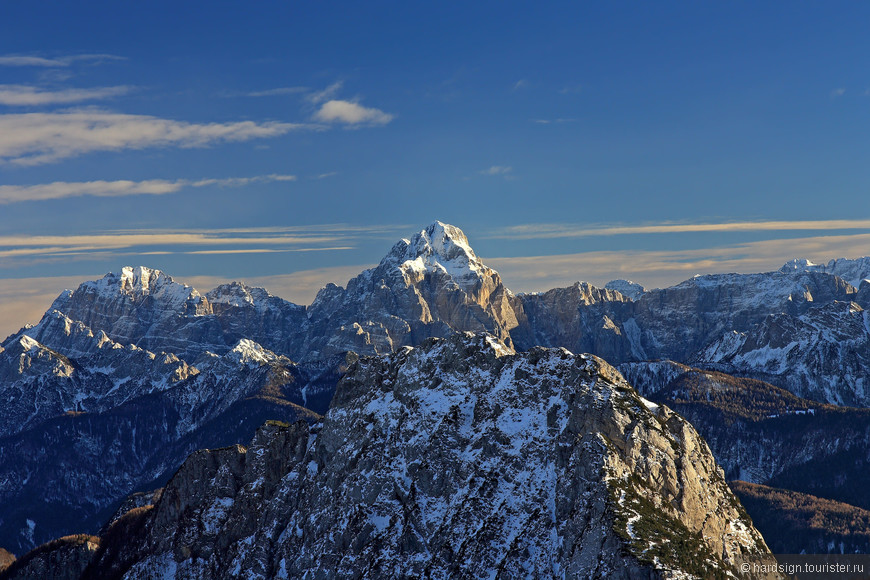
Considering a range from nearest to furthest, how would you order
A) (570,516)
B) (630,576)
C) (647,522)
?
(630,576) < (647,522) < (570,516)

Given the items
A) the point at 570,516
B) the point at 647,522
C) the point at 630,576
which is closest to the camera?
the point at 630,576

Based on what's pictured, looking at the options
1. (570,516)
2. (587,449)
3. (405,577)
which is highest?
(587,449)

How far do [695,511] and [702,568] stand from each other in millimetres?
25420

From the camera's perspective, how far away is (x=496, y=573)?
189000 millimetres

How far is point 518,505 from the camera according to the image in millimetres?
198000

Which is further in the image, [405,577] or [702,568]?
[405,577]

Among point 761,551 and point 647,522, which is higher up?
point 647,522

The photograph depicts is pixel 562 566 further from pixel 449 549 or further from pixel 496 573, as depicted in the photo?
pixel 449 549

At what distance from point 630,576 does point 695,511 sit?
38379 mm

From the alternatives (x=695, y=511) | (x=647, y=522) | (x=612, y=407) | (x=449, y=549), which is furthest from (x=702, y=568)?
(x=449, y=549)

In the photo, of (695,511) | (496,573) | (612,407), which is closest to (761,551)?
(695,511)

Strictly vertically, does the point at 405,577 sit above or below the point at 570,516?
below

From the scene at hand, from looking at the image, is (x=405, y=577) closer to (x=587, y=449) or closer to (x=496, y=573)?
(x=496, y=573)

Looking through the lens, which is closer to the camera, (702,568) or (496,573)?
(702,568)
